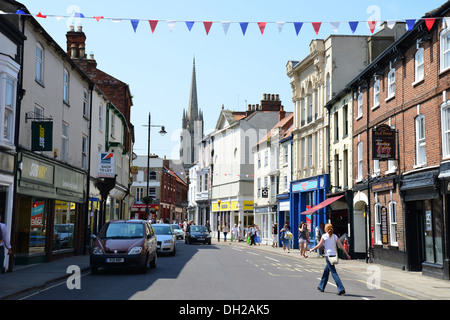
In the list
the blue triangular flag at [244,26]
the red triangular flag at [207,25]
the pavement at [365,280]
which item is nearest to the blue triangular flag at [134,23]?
the red triangular flag at [207,25]

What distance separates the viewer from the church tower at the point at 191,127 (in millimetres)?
149875

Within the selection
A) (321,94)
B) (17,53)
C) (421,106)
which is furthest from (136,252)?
(321,94)

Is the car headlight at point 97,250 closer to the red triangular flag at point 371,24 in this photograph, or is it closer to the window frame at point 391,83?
the red triangular flag at point 371,24

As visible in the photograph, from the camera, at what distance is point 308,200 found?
116ft

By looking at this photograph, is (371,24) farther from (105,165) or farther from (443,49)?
(105,165)

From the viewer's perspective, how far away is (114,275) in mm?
15914

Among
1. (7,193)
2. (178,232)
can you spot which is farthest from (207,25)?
(178,232)

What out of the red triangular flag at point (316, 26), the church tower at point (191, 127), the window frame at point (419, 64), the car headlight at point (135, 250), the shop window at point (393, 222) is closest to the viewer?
the red triangular flag at point (316, 26)

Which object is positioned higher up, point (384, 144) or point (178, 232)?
point (384, 144)

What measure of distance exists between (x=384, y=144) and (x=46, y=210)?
1347cm

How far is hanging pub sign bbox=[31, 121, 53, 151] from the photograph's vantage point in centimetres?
1811

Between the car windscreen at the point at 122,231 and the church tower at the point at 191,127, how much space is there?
13025 cm
